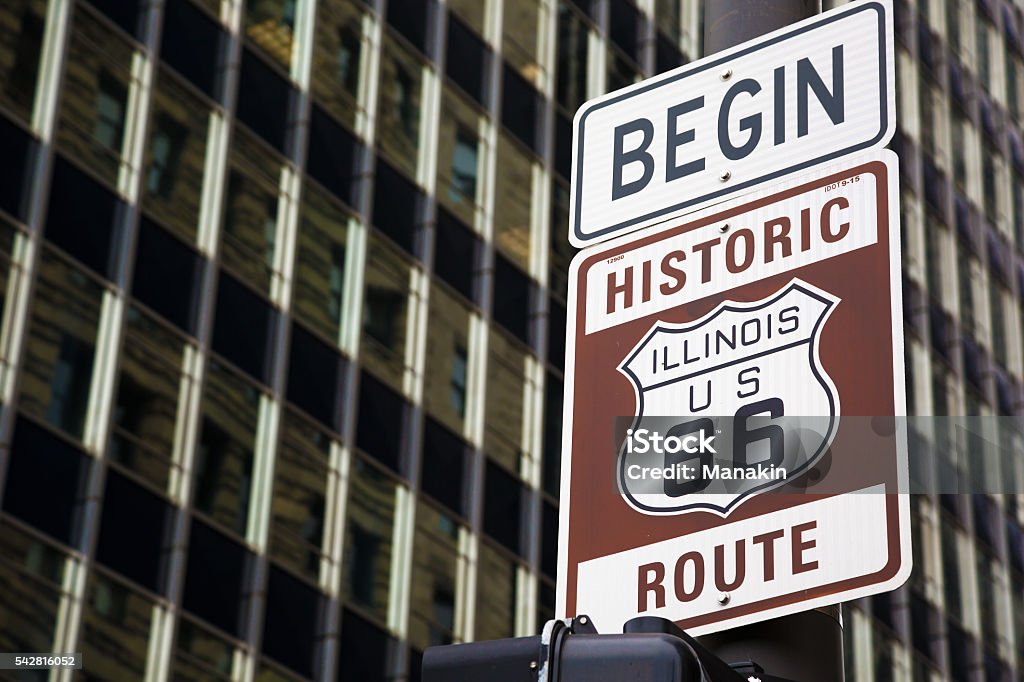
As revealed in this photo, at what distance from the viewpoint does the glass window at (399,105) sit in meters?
27.6

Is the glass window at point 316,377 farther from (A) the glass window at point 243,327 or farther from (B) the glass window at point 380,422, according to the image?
(A) the glass window at point 243,327

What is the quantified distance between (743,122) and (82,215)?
60.5ft

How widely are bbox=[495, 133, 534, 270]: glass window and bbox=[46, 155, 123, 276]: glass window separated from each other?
854 cm

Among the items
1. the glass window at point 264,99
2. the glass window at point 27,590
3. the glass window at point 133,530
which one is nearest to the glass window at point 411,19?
the glass window at point 264,99

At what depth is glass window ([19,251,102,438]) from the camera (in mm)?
20562

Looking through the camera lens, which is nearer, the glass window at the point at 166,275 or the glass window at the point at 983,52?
the glass window at the point at 166,275

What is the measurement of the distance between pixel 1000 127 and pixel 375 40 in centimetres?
2642

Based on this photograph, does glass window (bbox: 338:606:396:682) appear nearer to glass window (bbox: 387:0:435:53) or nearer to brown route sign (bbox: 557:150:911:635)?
glass window (bbox: 387:0:435:53)

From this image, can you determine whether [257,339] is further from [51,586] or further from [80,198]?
[51,586]

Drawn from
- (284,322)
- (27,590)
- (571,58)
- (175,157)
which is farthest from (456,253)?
(27,590)

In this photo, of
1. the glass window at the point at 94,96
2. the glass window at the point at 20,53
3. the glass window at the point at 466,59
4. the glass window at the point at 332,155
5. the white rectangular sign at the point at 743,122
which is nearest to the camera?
the white rectangular sign at the point at 743,122

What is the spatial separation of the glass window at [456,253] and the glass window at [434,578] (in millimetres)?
3811

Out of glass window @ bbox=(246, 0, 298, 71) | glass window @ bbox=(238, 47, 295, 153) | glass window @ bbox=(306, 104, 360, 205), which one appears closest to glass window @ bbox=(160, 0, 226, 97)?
glass window @ bbox=(238, 47, 295, 153)

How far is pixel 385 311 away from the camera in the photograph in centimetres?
2659
